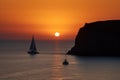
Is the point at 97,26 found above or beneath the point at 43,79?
above

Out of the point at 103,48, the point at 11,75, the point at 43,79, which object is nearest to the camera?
the point at 43,79

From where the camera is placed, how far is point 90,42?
189875 mm

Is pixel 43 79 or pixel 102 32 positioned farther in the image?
pixel 102 32

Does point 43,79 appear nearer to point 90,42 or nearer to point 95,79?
point 95,79

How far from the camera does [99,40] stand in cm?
19075

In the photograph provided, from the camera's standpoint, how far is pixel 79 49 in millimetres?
188375

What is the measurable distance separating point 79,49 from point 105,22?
19443 mm

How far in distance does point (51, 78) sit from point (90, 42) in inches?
4084

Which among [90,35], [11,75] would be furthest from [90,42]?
[11,75]

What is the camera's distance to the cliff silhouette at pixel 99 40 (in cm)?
18550

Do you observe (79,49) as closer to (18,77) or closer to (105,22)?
(105,22)

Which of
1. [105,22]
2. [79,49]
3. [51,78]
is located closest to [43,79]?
[51,78]

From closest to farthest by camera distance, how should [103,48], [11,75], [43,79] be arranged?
[43,79], [11,75], [103,48]

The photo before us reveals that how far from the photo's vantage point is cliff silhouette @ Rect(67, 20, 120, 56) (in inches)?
7303
